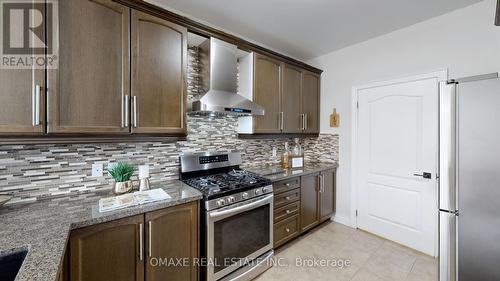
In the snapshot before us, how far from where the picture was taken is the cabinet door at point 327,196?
2.89 m

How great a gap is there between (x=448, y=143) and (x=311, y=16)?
172cm

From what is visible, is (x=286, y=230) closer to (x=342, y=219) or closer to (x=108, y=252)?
(x=342, y=219)

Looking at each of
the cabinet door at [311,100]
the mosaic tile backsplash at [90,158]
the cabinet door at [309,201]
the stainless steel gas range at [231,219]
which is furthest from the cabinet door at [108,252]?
the cabinet door at [311,100]

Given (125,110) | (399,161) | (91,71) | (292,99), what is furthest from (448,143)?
(91,71)

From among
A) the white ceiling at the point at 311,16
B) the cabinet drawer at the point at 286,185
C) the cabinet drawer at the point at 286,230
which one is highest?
the white ceiling at the point at 311,16

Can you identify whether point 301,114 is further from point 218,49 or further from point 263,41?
point 218,49

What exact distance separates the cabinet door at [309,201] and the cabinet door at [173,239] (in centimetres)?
144

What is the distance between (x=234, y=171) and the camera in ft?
8.13

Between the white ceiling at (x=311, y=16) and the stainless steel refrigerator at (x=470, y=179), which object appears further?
the white ceiling at (x=311, y=16)

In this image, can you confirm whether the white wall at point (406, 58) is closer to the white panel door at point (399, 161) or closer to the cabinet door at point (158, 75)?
the white panel door at point (399, 161)

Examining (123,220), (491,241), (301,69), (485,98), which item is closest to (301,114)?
(301,69)

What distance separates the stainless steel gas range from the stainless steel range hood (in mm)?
600

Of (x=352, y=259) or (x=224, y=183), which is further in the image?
(x=352, y=259)

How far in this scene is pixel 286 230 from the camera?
7.86 ft
